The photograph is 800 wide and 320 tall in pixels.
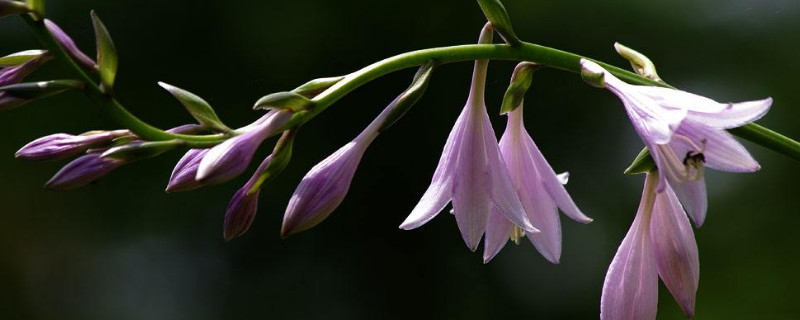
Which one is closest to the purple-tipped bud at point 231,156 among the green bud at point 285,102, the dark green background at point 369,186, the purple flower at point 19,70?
the green bud at point 285,102

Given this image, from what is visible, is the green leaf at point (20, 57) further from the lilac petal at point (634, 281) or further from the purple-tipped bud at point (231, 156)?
the lilac petal at point (634, 281)

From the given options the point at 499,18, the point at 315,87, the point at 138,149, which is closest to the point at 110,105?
the point at 138,149

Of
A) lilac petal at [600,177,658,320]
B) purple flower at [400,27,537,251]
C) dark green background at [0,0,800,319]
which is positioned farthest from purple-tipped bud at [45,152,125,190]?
dark green background at [0,0,800,319]

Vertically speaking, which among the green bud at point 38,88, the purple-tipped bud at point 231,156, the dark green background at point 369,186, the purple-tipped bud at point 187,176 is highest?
the green bud at point 38,88

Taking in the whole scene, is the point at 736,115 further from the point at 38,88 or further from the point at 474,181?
the point at 38,88

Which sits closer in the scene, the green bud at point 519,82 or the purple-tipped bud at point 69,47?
the purple-tipped bud at point 69,47

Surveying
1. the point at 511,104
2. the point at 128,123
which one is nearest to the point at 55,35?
the point at 128,123
